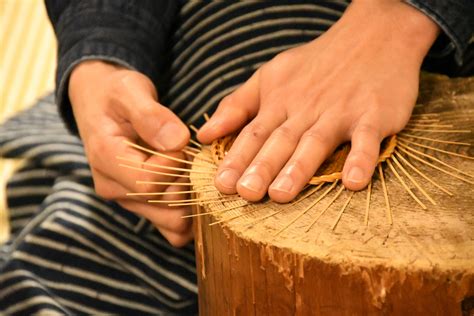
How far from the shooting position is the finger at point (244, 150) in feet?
2.38

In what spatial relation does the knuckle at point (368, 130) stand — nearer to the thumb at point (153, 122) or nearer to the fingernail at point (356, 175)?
the fingernail at point (356, 175)

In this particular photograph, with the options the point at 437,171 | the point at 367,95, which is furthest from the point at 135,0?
the point at 437,171

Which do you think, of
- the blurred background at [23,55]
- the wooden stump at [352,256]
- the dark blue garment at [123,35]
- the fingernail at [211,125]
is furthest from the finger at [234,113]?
the blurred background at [23,55]

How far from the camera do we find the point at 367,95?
2.55ft

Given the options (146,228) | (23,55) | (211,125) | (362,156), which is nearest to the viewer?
(362,156)

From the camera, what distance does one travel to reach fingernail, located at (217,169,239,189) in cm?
72

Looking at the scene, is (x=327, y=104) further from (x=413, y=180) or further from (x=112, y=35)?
(x=112, y=35)

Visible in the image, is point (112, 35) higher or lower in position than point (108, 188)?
higher

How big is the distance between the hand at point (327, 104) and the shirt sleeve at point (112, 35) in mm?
238

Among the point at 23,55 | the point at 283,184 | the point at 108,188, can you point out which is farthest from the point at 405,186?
the point at 23,55

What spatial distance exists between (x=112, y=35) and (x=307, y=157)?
44 centimetres

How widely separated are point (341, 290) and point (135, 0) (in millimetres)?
635

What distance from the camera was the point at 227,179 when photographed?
2.37 feet

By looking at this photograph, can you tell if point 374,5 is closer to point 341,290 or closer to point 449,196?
point 449,196
